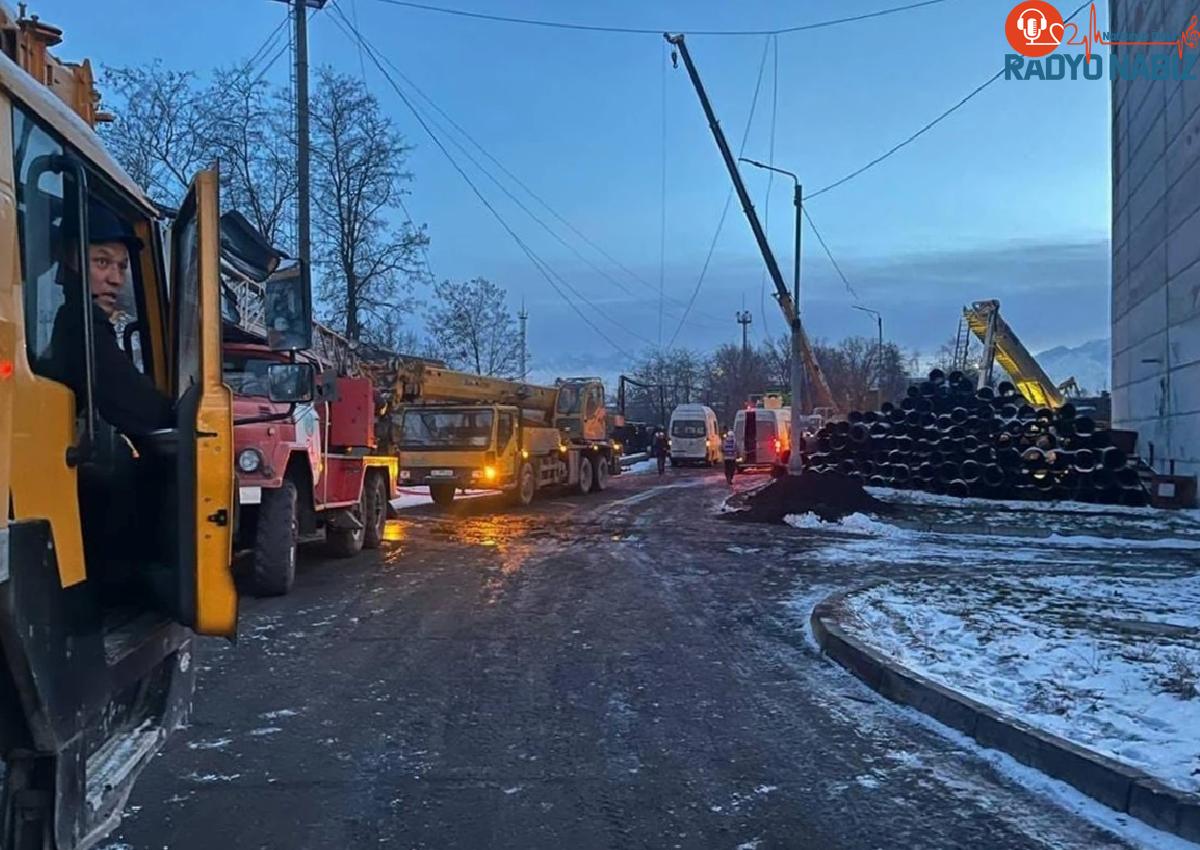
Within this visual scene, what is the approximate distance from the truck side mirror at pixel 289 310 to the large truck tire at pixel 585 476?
2305cm

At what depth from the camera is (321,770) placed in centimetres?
505

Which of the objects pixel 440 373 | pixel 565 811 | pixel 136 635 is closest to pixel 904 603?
pixel 565 811

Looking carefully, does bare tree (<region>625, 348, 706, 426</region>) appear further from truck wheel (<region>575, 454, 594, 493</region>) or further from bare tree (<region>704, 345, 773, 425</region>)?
Answer: truck wheel (<region>575, 454, 594, 493</region>)

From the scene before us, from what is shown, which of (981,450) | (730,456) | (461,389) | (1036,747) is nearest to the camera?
(1036,747)

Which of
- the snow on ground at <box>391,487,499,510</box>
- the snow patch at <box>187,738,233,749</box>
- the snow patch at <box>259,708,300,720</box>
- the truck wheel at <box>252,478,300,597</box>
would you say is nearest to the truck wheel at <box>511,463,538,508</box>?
the snow on ground at <box>391,487,499,510</box>

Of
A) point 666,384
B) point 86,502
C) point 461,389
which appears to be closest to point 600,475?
point 461,389

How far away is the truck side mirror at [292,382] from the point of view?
16.1ft

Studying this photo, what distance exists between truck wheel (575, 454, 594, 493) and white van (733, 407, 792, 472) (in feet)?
27.2

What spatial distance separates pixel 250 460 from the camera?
9.51 meters

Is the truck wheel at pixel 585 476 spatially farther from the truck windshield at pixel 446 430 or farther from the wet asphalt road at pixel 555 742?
the wet asphalt road at pixel 555 742

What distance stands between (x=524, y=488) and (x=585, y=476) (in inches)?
201

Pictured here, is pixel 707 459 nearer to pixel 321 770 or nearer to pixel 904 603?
pixel 904 603

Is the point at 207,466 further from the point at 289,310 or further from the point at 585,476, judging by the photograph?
the point at 585,476

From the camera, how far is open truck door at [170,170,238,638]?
329 cm
